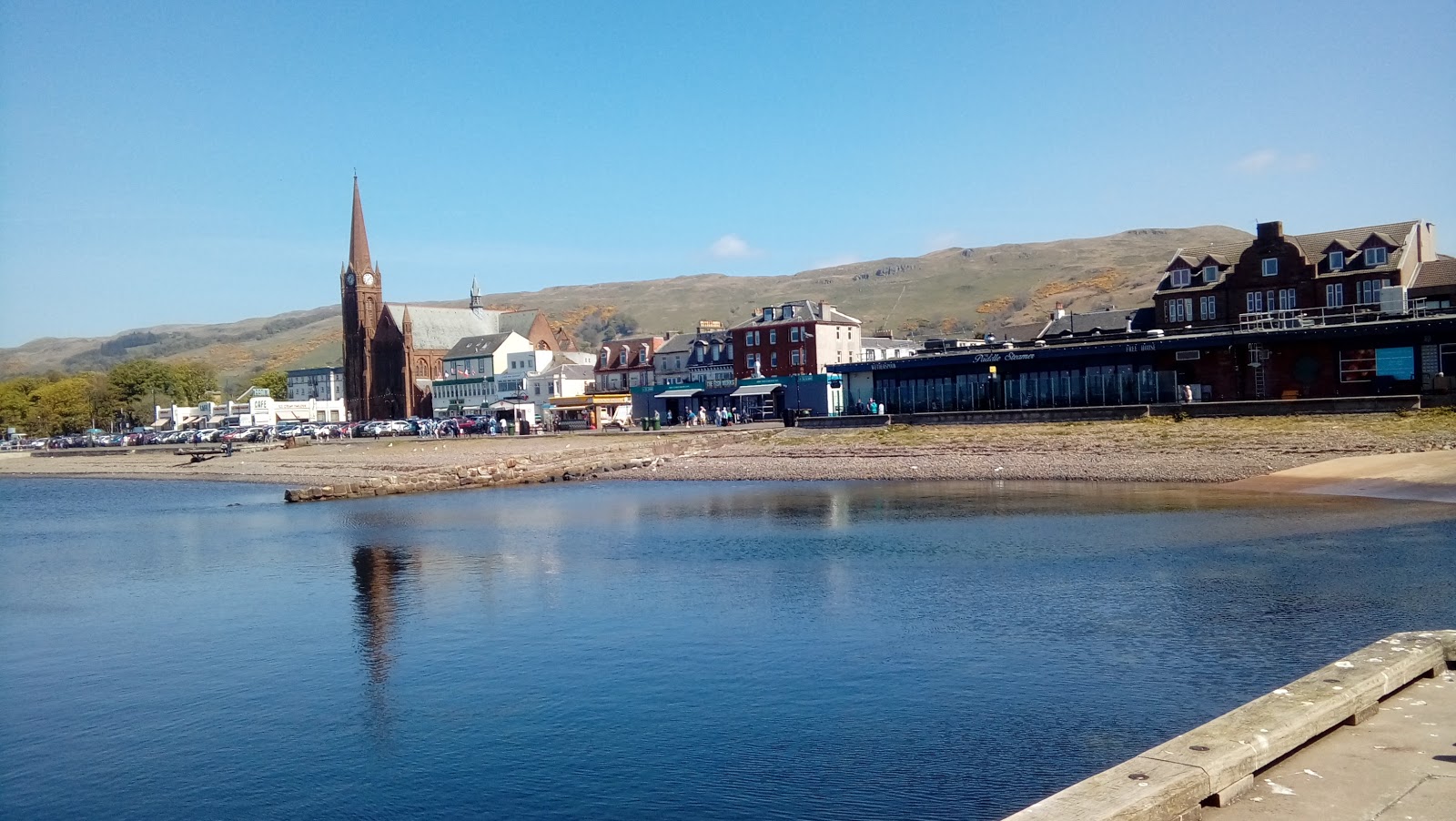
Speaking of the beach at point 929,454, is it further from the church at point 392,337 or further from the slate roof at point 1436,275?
the church at point 392,337

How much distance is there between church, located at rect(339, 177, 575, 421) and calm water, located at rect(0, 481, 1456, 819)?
395 ft

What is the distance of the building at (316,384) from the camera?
18038 cm

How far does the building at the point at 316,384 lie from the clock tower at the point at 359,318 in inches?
573

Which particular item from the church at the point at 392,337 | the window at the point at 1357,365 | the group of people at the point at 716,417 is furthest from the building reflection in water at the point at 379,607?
the church at the point at 392,337

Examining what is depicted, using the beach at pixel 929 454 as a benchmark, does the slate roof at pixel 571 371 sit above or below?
above

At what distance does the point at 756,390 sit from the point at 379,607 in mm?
76416

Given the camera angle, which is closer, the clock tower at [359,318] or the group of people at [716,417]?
the group of people at [716,417]

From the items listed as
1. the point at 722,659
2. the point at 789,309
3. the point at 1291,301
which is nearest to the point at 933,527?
the point at 722,659

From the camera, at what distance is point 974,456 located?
2283 inches

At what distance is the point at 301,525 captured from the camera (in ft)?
149

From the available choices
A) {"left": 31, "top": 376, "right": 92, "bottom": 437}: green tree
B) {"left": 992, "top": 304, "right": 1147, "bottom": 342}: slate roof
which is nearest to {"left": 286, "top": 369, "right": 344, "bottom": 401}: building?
{"left": 31, "top": 376, "right": 92, "bottom": 437}: green tree

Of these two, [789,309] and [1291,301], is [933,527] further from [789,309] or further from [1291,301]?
[789,309]

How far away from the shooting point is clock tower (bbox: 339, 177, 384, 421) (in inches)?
6358

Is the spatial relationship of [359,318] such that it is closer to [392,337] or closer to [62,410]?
[392,337]
